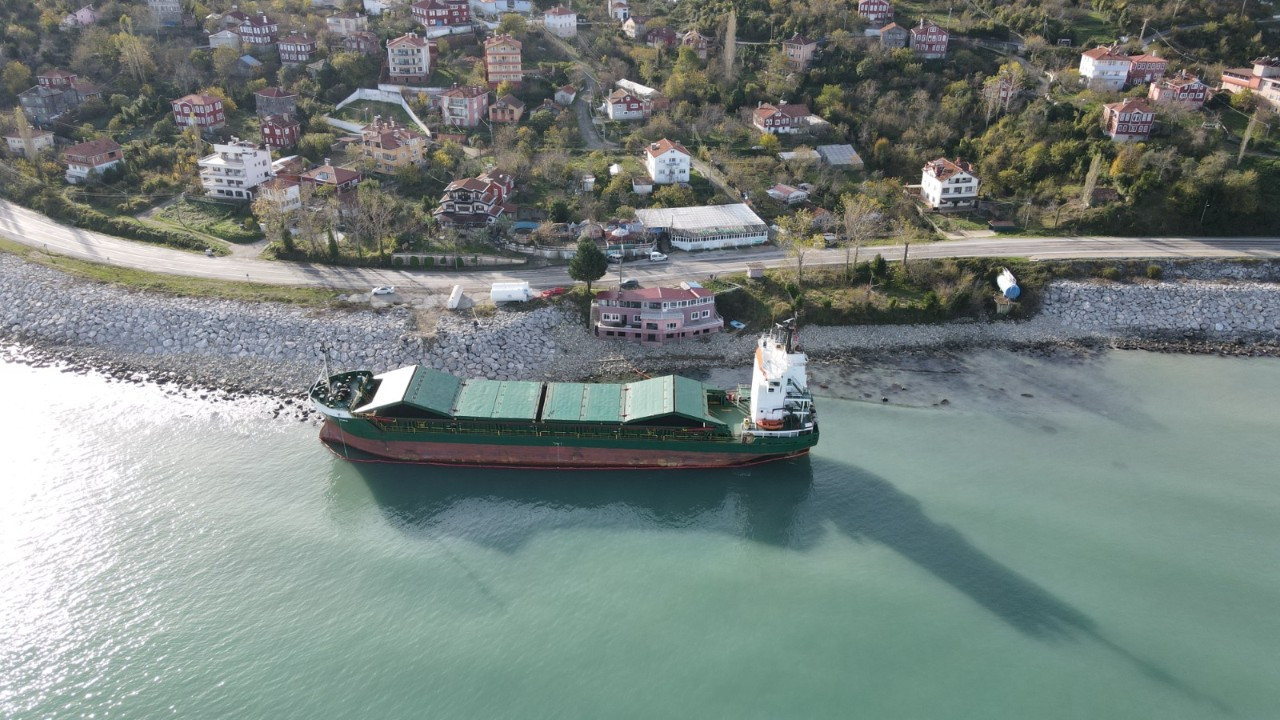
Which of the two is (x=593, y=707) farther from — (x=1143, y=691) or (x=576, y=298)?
(x=576, y=298)

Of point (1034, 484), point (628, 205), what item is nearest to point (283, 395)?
point (628, 205)

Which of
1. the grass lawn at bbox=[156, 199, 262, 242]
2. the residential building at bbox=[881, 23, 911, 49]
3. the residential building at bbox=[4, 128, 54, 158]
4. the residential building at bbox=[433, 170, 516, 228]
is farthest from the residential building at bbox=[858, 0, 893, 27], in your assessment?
the residential building at bbox=[4, 128, 54, 158]

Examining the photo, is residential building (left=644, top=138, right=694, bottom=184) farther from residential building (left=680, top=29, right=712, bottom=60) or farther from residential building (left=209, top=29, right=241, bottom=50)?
residential building (left=209, top=29, right=241, bottom=50)

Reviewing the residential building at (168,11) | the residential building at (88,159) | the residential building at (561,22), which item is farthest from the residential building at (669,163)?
the residential building at (168,11)

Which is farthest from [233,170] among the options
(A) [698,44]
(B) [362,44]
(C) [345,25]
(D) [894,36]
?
(D) [894,36]

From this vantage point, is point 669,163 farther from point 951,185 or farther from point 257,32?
point 257,32

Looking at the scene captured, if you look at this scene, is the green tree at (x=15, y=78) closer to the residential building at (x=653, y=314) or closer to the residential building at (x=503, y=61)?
the residential building at (x=503, y=61)
